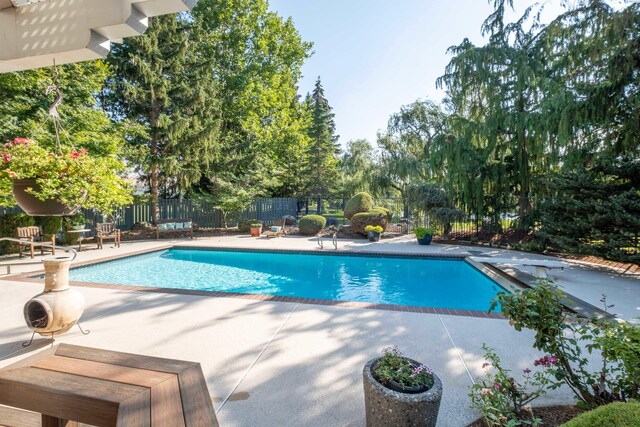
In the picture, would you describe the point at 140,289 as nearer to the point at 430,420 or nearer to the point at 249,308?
the point at 249,308

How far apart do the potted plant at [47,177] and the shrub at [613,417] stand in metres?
2.96

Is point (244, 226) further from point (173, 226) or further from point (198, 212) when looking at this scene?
point (173, 226)

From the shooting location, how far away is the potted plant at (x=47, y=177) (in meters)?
2.03

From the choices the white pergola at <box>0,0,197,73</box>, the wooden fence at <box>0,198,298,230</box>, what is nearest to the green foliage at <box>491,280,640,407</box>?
the white pergola at <box>0,0,197,73</box>

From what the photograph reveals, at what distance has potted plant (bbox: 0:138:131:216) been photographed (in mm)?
2029

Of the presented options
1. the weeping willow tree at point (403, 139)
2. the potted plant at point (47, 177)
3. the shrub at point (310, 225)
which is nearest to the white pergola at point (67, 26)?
the potted plant at point (47, 177)

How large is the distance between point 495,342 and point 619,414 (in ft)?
7.86

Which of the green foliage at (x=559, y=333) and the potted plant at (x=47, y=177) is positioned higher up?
the potted plant at (x=47, y=177)

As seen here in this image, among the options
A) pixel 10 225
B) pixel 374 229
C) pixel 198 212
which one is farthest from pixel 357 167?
pixel 10 225

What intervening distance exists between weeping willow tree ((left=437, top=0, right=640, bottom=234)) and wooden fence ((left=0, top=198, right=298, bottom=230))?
9.77 m

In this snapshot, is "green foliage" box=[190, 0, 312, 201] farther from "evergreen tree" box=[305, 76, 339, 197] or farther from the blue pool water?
the blue pool water

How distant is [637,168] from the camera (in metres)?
6.02

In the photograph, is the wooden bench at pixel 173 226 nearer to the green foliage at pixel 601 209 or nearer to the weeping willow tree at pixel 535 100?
the weeping willow tree at pixel 535 100

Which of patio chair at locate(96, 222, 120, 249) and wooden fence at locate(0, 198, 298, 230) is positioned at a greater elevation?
wooden fence at locate(0, 198, 298, 230)
